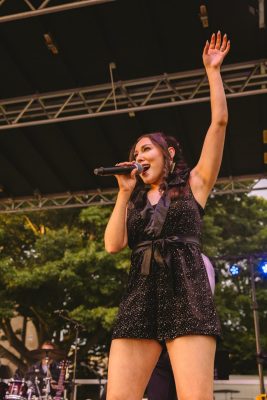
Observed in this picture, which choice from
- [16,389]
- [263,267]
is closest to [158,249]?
[16,389]

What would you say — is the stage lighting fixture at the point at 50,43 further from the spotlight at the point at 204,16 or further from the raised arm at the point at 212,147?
the raised arm at the point at 212,147

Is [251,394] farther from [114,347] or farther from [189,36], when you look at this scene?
[114,347]

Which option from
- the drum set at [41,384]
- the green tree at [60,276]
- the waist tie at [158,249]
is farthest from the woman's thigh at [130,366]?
the green tree at [60,276]

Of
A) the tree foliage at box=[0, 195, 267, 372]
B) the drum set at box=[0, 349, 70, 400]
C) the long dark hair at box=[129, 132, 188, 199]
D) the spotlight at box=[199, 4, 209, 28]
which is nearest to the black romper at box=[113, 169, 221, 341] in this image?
the long dark hair at box=[129, 132, 188, 199]

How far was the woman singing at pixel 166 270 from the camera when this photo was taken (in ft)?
5.71

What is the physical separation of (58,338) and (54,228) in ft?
11.2

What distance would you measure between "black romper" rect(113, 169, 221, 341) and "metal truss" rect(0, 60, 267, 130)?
5210 millimetres

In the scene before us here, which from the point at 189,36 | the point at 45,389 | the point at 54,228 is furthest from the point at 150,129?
the point at 54,228

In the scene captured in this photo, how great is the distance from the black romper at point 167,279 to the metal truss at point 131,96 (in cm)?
521

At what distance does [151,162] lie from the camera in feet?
6.92

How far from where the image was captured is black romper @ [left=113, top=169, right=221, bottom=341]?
1.78m

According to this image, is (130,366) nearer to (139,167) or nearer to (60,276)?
(139,167)

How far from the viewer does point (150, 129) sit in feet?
27.2

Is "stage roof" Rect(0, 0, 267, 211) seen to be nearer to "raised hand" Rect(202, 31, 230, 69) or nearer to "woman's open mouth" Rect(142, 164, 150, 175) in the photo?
"raised hand" Rect(202, 31, 230, 69)
